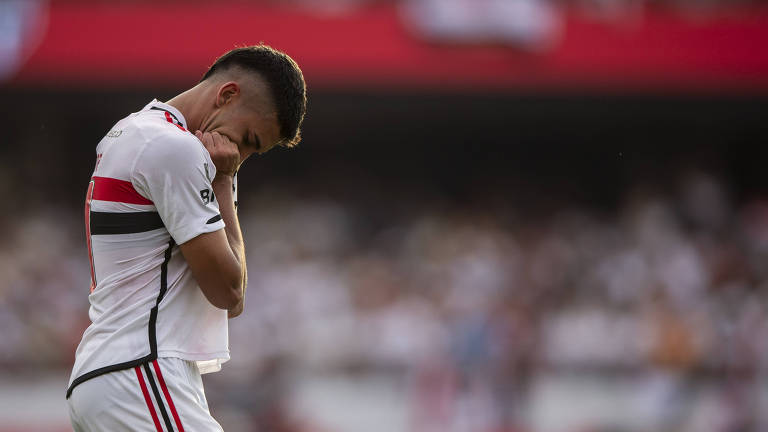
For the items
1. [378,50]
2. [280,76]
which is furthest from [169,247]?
[378,50]

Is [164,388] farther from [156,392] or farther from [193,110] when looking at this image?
[193,110]

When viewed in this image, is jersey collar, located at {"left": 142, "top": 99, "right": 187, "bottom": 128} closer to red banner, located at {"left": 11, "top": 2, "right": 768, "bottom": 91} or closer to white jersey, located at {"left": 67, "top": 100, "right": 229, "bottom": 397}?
white jersey, located at {"left": 67, "top": 100, "right": 229, "bottom": 397}

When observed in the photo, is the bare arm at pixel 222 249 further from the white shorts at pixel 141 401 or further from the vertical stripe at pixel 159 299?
the white shorts at pixel 141 401

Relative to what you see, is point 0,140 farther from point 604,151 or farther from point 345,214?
point 604,151

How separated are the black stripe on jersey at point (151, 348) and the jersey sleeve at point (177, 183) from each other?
134 millimetres

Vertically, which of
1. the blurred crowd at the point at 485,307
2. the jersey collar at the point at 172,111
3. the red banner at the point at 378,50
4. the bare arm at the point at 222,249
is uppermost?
the red banner at the point at 378,50

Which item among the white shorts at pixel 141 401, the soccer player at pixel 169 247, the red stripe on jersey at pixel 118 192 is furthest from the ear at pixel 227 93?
the white shorts at pixel 141 401

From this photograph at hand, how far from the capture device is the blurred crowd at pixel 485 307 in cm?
1066

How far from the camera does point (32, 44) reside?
1392cm

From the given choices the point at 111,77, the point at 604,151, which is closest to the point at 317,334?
the point at 111,77

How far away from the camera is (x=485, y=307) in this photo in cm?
1120

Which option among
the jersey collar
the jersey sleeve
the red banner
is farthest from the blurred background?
the jersey sleeve

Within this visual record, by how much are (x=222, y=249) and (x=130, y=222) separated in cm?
32

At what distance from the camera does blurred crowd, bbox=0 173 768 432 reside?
35.0 ft
